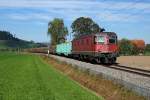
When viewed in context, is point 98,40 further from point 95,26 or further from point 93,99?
point 95,26

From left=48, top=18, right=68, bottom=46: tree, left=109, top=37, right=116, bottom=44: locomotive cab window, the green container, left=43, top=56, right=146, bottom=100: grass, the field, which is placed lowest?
the field

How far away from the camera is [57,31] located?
6216 inches

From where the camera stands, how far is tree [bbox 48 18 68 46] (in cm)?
15618

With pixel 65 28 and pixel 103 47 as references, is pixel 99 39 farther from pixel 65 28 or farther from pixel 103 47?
pixel 65 28

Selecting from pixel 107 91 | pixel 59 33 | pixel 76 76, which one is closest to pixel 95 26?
pixel 59 33

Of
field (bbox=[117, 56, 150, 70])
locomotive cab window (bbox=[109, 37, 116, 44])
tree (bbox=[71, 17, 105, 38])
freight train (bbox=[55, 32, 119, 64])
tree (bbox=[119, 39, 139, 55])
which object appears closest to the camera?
field (bbox=[117, 56, 150, 70])

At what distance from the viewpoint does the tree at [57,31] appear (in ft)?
512

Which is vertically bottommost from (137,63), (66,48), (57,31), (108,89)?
(137,63)

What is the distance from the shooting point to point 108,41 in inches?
1811

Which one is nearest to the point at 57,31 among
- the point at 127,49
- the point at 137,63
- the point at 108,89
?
the point at 127,49

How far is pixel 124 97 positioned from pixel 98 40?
3106 centimetres

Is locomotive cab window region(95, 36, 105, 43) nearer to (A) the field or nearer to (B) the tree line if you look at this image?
(A) the field

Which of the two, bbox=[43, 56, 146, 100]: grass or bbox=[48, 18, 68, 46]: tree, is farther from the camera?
bbox=[48, 18, 68, 46]: tree

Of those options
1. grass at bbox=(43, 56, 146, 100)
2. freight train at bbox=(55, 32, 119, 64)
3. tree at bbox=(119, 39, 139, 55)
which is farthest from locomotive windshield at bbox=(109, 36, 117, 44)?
tree at bbox=(119, 39, 139, 55)
